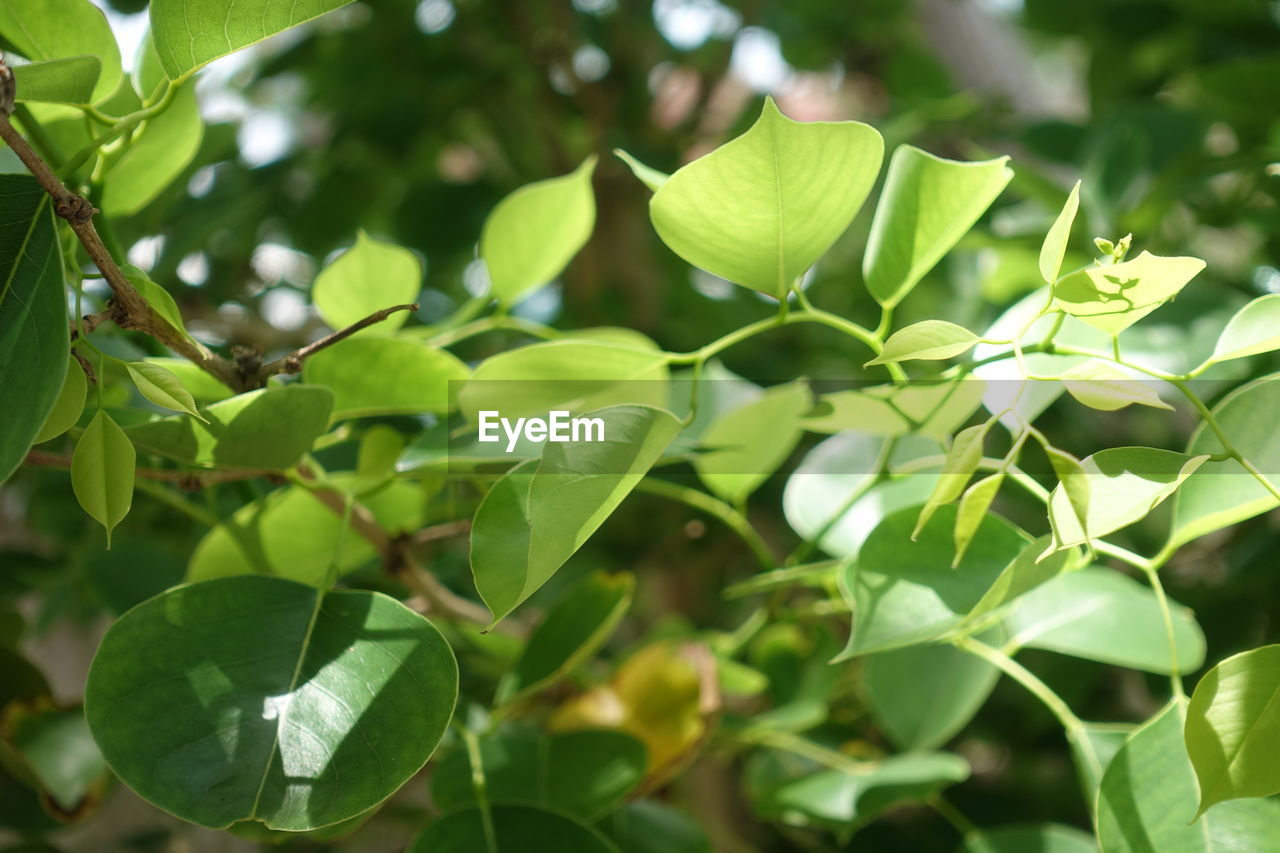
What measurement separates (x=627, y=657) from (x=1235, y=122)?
49 centimetres

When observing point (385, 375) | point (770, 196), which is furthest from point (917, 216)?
point (385, 375)

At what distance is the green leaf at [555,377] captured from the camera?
0.88ft

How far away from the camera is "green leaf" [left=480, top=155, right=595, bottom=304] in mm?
348

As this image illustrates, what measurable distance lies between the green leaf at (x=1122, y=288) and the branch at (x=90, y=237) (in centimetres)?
19

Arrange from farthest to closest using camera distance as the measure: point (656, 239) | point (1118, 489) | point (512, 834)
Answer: point (656, 239), point (512, 834), point (1118, 489)

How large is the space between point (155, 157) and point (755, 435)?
211 millimetres

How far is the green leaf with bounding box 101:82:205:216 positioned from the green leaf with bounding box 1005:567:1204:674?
305mm

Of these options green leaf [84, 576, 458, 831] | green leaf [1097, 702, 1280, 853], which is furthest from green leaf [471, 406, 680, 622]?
green leaf [1097, 702, 1280, 853]

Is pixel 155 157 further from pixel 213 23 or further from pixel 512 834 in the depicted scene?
pixel 512 834

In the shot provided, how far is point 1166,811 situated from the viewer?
23cm

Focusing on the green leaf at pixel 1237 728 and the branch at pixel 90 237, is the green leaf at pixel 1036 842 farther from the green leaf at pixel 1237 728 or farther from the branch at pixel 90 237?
the branch at pixel 90 237

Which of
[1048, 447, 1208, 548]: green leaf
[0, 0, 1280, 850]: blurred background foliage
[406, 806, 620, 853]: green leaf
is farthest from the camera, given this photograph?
[0, 0, 1280, 850]: blurred background foliage

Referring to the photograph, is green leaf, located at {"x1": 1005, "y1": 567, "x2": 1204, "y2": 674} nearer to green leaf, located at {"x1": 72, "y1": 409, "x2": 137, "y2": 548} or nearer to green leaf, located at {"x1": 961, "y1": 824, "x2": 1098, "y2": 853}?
green leaf, located at {"x1": 961, "y1": 824, "x2": 1098, "y2": 853}

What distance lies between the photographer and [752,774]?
487mm
